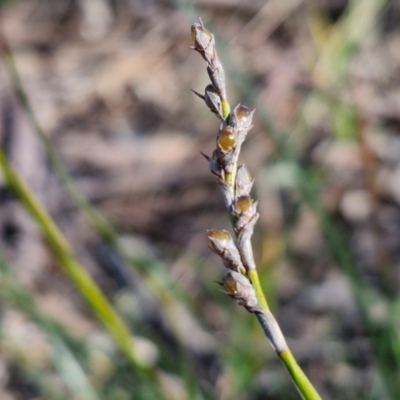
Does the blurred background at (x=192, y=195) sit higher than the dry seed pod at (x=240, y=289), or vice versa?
the blurred background at (x=192, y=195)

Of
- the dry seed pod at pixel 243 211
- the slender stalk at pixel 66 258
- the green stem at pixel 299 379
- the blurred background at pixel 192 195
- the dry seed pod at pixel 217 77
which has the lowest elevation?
the green stem at pixel 299 379

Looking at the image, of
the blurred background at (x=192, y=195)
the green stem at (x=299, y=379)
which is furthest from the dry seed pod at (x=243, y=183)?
the blurred background at (x=192, y=195)

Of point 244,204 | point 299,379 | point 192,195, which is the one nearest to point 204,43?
point 244,204

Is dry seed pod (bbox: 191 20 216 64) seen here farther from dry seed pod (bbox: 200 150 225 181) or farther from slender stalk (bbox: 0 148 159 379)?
slender stalk (bbox: 0 148 159 379)

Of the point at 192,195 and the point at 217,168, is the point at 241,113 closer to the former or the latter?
the point at 217,168

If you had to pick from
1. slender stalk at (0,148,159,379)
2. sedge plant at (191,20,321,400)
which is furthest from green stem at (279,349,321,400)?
slender stalk at (0,148,159,379)

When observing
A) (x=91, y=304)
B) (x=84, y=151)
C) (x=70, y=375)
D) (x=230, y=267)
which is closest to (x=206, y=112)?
(x=84, y=151)

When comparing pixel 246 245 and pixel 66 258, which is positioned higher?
pixel 66 258

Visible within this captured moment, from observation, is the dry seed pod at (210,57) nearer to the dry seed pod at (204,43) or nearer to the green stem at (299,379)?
the dry seed pod at (204,43)
